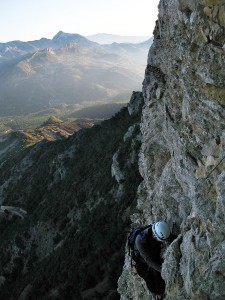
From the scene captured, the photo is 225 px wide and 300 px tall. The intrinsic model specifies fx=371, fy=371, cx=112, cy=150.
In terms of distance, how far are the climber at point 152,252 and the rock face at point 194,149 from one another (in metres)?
0.51

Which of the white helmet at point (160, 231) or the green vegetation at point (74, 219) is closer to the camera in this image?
the white helmet at point (160, 231)

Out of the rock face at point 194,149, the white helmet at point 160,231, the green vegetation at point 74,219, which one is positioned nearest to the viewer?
the rock face at point 194,149

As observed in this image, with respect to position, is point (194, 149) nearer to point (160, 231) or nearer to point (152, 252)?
point (160, 231)

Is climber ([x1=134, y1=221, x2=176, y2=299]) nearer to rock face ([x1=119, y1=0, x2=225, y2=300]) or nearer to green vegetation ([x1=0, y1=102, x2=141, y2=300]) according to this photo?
rock face ([x1=119, y1=0, x2=225, y2=300])

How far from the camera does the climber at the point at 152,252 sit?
12.4m

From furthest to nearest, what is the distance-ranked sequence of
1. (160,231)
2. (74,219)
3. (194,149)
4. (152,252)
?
(74,219) → (194,149) → (152,252) → (160,231)

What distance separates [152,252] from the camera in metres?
13.4

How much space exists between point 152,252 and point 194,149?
4.03 m

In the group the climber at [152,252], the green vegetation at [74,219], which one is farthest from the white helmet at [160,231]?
the green vegetation at [74,219]

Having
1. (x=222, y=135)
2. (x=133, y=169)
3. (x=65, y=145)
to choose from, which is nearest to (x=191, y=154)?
(x=222, y=135)

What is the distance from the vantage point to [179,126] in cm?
1530

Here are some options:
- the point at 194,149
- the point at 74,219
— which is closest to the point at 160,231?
the point at 194,149

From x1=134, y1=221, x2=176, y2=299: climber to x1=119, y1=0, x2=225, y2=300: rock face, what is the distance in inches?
19.9

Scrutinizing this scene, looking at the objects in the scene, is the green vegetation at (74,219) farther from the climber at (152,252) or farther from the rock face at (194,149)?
the rock face at (194,149)
